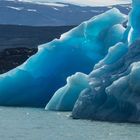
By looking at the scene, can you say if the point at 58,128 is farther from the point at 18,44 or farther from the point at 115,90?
the point at 18,44

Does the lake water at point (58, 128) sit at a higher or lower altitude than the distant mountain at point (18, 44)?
higher

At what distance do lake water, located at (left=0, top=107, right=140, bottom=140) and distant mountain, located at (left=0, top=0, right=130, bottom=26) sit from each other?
239 ft

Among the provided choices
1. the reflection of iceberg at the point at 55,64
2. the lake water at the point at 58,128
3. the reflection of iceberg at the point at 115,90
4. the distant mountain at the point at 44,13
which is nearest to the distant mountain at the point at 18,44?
the reflection of iceberg at the point at 55,64

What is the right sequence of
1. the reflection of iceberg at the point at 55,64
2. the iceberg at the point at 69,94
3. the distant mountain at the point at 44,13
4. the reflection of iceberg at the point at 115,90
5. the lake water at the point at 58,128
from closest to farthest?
the lake water at the point at 58,128, the reflection of iceberg at the point at 115,90, the iceberg at the point at 69,94, the reflection of iceberg at the point at 55,64, the distant mountain at the point at 44,13

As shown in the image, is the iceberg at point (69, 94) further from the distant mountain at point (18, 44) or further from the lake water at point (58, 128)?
the distant mountain at point (18, 44)

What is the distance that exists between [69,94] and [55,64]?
2317mm

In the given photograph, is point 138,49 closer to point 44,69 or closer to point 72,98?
point 72,98

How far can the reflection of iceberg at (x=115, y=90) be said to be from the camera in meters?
17.1

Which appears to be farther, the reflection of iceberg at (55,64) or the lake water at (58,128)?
the reflection of iceberg at (55,64)

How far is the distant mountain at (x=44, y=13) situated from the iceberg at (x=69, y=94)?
71.0 metres

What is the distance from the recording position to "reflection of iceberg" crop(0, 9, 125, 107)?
71.4 ft

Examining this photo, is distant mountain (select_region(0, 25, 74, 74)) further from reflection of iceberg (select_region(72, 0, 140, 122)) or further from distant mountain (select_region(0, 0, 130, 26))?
distant mountain (select_region(0, 0, 130, 26))

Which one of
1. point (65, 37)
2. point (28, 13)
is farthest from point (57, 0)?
point (65, 37)

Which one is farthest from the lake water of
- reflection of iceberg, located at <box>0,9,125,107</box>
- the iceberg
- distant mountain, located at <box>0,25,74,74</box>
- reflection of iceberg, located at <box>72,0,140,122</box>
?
distant mountain, located at <box>0,25,74,74</box>
